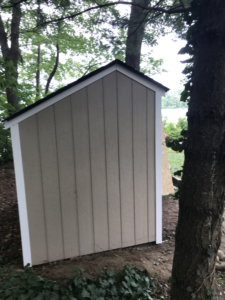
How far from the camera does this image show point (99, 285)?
217 cm

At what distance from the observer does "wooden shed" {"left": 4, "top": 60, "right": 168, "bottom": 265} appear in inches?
101

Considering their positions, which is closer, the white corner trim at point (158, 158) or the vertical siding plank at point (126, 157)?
the vertical siding plank at point (126, 157)

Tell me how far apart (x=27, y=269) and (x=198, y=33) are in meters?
2.96

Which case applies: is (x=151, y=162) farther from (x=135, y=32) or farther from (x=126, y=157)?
(x=135, y=32)

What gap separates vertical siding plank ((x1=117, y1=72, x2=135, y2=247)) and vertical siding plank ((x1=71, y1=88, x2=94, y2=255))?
47 cm

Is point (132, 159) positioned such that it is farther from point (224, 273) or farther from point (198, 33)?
point (224, 273)

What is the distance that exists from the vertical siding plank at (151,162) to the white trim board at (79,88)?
0.41 feet

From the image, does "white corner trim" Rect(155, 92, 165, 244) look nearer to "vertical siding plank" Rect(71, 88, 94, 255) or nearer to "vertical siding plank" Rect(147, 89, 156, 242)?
"vertical siding plank" Rect(147, 89, 156, 242)

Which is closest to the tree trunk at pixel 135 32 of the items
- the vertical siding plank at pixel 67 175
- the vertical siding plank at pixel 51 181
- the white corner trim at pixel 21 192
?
the vertical siding plank at pixel 67 175

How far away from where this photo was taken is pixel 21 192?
2537mm

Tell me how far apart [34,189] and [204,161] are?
1.97 m

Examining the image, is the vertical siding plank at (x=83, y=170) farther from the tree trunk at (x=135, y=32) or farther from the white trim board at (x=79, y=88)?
the tree trunk at (x=135, y=32)

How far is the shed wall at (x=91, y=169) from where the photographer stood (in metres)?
2.60

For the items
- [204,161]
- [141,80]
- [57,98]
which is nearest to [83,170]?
[57,98]
